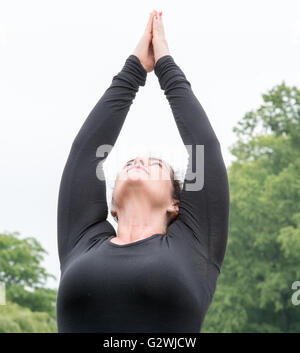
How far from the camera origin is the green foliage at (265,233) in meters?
18.4

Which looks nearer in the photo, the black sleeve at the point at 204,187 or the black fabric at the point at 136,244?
the black fabric at the point at 136,244

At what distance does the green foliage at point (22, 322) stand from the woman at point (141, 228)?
1510 cm

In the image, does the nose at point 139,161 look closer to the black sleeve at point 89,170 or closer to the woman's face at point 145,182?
the woman's face at point 145,182

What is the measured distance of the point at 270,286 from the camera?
59.6ft

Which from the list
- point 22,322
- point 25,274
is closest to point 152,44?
point 22,322

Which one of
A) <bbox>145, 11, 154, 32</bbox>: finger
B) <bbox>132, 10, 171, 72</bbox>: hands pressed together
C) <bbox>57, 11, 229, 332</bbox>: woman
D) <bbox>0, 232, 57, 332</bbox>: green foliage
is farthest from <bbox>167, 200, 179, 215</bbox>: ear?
<bbox>0, 232, 57, 332</bbox>: green foliage

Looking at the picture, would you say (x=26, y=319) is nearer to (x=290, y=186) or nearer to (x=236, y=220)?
(x=236, y=220)

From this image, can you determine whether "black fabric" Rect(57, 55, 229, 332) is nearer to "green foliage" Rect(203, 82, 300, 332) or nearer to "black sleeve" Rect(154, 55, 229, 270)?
"black sleeve" Rect(154, 55, 229, 270)

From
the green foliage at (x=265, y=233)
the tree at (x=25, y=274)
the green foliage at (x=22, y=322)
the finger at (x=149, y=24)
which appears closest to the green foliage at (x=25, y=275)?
the tree at (x=25, y=274)

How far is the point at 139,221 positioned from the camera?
8.16ft

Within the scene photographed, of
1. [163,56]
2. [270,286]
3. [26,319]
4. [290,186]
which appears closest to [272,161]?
[290,186]

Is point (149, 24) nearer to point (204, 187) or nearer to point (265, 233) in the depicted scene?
point (204, 187)
